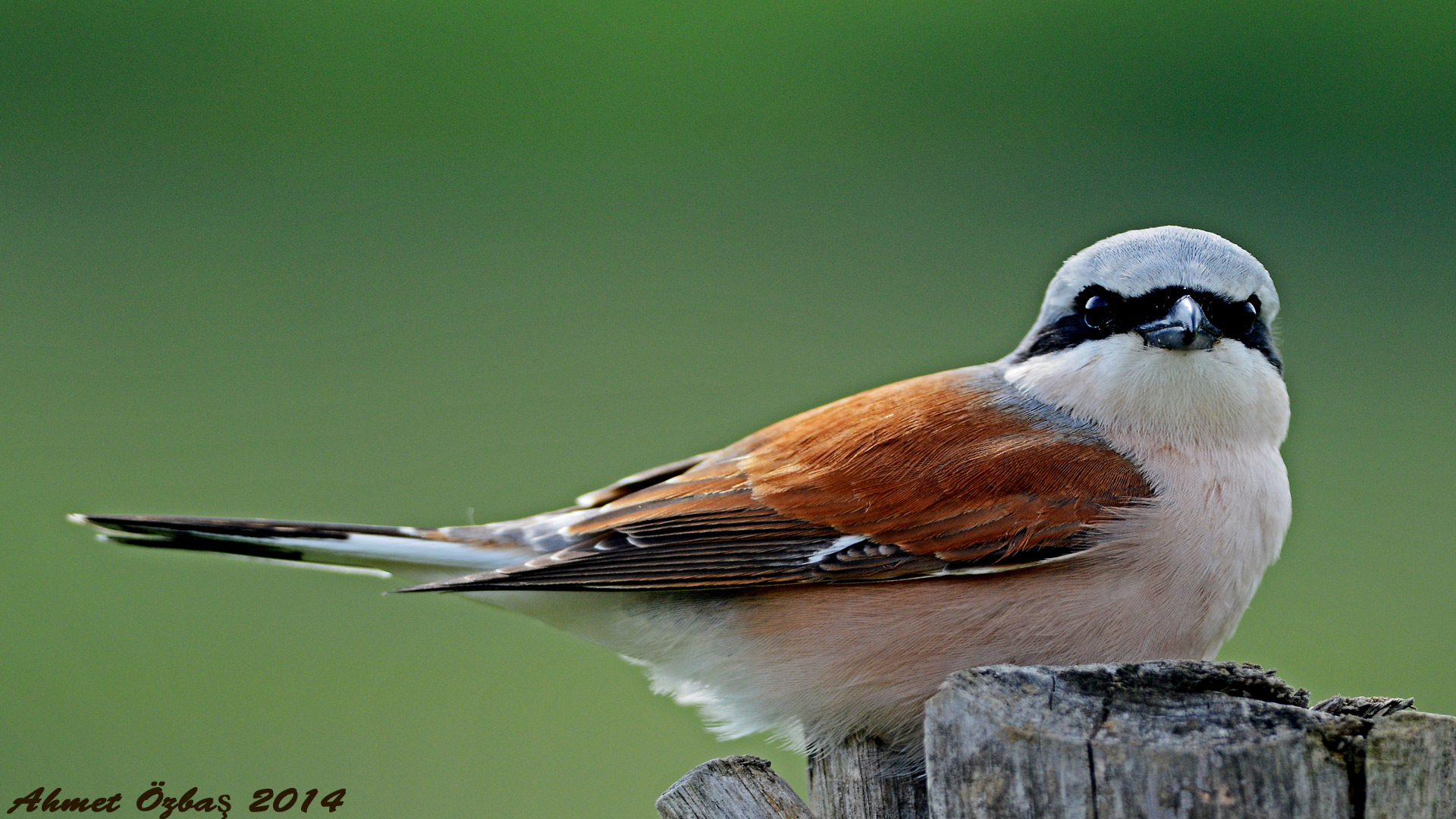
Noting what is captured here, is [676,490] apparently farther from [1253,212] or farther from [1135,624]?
[1253,212]

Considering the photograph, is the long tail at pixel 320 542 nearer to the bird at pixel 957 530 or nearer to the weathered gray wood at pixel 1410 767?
the bird at pixel 957 530

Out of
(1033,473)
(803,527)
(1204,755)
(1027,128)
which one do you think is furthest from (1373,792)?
(1027,128)

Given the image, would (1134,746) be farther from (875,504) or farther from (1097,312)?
(1097,312)

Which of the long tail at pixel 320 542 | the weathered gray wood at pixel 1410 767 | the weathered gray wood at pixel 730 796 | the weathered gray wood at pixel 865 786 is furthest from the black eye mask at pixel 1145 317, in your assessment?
the long tail at pixel 320 542

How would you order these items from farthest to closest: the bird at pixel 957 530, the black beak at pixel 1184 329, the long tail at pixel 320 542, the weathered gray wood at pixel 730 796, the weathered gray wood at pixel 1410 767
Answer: the long tail at pixel 320 542, the black beak at pixel 1184 329, the bird at pixel 957 530, the weathered gray wood at pixel 730 796, the weathered gray wood at pixel 1410 767

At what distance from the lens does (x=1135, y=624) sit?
2682 mm

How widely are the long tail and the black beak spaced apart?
182 centimetres

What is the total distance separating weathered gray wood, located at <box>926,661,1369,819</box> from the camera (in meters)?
1.69

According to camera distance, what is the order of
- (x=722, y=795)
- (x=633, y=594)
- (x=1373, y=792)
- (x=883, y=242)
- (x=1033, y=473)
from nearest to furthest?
(x=1373, y=792) < (x=722, y=795) < (x=1033, y=473) < (x=633, y=594) < (x=883, y=242)

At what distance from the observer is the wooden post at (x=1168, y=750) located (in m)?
1.68

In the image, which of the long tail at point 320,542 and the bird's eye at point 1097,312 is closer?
the bird's eye at point 1097,312

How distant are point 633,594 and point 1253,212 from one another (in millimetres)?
5653

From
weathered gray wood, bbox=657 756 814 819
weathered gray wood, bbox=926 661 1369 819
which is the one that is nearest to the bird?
weathered gray wood, bbox=657 756 814 819

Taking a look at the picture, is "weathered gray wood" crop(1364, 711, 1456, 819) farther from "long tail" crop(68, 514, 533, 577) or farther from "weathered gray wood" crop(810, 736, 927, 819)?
"long tail" crop(68, 514, 533, 577)
